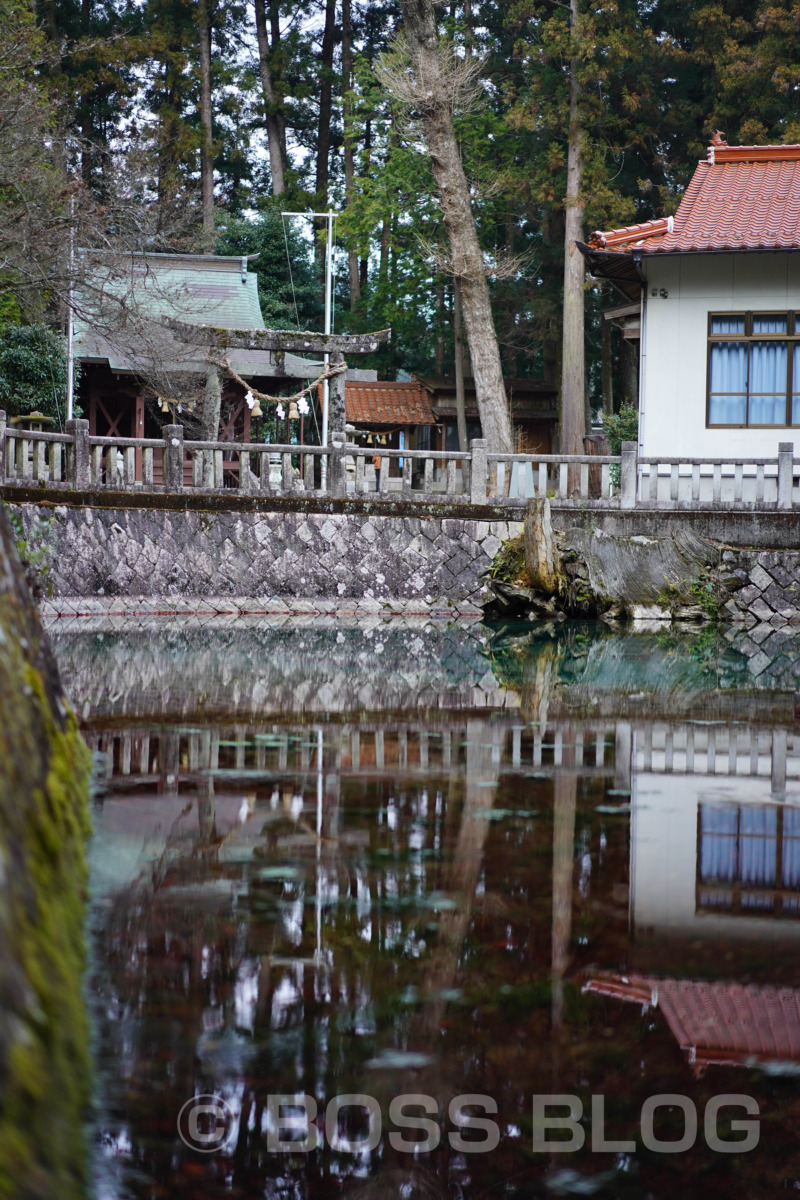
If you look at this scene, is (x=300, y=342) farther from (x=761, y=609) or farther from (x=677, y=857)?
(x=677, y=857)

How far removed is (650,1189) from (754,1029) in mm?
702

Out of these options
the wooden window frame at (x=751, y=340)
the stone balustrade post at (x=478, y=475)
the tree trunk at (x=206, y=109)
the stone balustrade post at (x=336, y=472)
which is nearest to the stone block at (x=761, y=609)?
the wooden window frame at (x=751, y=340)

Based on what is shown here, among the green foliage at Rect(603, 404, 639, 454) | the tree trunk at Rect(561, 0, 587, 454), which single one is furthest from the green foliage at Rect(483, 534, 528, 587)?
the tree trunk at Rect(561, 0, 587, 454)

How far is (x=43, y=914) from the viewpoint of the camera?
2178mm

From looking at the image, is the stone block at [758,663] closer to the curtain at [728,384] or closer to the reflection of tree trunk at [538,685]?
the reflection of tree trunk at [538,685]

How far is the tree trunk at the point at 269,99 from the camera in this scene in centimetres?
3456

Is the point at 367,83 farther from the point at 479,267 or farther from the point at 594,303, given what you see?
the point at 479,267

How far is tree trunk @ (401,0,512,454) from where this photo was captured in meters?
20.1

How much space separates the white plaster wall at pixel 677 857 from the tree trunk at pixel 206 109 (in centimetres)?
2861

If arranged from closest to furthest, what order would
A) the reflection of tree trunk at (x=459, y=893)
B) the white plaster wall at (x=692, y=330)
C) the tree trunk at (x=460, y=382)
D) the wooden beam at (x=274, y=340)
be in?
the reflection of tree trunk at (x=459, y=893) → the wooden beam at (x=274, y=340) → the white plaster wall at (x=692, y=330) → the tree trunk at (x=460, y=382)

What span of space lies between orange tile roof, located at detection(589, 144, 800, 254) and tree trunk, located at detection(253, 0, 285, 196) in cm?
1861

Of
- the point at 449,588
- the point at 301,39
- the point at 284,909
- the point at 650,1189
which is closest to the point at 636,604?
the point at 449,588

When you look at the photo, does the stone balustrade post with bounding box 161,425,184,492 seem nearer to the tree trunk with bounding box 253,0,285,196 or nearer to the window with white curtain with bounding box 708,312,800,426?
the window with white curtain with bounding box 708,312,800,426

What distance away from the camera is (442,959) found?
3020 millimetres
